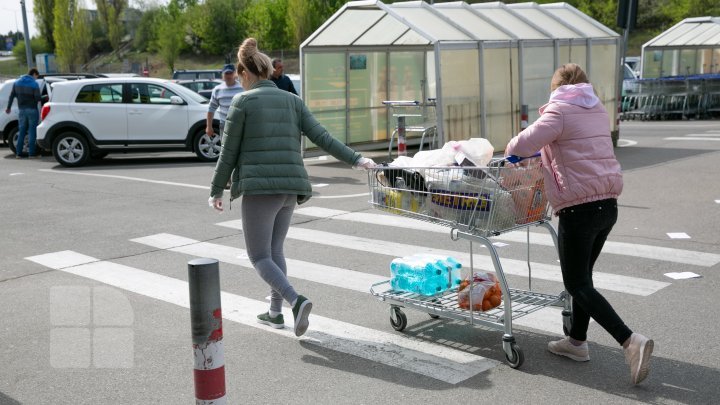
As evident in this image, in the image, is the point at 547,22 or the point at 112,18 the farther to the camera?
the point at 112,18

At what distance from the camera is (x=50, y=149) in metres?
16.7

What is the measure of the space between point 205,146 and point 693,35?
58.6 ft

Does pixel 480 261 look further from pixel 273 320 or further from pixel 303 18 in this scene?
pixel 303 18

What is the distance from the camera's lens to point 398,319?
5.73 m

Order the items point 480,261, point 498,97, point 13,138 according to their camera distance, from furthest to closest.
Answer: point 13,138 < point 498,97 < point 480,261

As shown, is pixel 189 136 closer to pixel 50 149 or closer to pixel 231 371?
pixel 50 149

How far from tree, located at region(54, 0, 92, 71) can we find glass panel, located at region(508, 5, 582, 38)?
6096 centimetres

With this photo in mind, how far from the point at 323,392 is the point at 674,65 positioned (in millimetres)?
25555

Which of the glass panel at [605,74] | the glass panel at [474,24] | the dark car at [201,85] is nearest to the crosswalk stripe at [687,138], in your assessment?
the glass panel at [605,74]

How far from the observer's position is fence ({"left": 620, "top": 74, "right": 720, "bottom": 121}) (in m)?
24.9

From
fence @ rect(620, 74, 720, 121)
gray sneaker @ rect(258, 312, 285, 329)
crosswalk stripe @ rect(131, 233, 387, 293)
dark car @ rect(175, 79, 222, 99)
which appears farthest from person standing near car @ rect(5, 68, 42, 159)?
fence @ rect(620, 74, 720, 121)

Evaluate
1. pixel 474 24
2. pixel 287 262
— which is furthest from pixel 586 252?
pixel 474 24

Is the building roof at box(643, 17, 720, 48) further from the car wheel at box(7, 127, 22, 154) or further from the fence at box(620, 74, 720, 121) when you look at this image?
the car wheel at box(7, 127, 22, 154)

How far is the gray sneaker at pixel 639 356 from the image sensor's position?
452 centimetres
